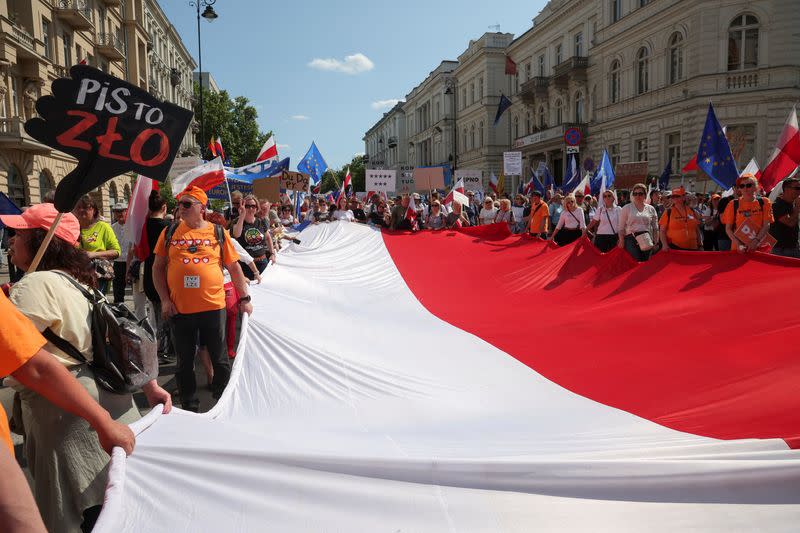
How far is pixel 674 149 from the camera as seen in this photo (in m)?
30.3

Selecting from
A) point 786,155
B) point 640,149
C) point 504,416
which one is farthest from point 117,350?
point 640,149

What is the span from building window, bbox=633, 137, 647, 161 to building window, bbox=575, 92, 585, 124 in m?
7.20

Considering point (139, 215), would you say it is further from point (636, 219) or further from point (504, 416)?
point (636, 219)

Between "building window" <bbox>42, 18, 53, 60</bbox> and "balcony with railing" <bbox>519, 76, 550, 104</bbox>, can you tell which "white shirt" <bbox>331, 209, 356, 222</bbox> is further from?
"balcony with railing" <bbox>519, 76, 550, 104</bbox>

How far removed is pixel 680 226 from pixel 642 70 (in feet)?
95.2

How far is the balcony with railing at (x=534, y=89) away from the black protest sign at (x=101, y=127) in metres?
44.6

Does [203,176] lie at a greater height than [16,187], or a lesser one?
lesser

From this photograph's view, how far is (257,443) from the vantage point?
2008 mm

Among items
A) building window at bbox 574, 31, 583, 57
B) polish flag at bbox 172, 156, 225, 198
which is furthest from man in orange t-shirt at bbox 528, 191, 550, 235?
building window at bbox 574, 31, 583, 57

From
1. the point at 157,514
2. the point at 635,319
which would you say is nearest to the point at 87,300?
the point at 157,514

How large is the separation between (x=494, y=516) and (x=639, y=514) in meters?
0.53

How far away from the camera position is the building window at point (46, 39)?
2989 centimetres

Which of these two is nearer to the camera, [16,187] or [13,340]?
[13,340]

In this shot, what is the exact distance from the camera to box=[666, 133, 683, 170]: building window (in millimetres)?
29797
